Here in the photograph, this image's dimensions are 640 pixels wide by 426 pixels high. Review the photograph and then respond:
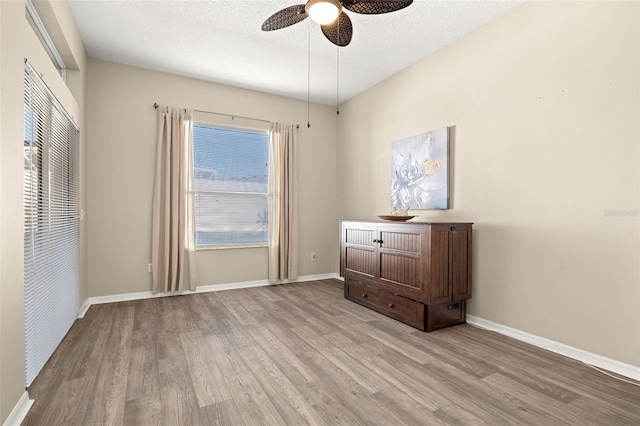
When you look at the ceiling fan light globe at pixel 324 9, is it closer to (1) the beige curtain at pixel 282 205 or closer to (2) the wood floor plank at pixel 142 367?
(2) the wood floor plank at pixel 142 367

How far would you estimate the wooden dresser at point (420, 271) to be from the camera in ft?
9.38

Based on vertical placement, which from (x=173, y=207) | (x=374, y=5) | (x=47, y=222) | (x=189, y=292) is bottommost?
(x=189, y=292)

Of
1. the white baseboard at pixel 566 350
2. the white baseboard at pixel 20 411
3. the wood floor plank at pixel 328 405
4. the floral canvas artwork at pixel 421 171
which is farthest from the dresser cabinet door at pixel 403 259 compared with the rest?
the white baseboard at pixel 20 411

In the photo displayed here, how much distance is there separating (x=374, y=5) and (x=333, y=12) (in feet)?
1.06

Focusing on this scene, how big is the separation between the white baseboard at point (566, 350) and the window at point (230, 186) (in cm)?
315

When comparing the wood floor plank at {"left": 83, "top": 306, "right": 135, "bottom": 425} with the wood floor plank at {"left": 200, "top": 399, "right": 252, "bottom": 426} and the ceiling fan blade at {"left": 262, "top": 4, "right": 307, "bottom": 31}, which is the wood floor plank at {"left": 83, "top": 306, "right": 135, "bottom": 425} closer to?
the wood floor plank at {"left": 200, "top": 399, "right": 252, "bottom": 426}

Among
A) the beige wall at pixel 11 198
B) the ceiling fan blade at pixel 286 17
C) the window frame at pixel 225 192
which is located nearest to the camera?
the beige wall at pixel 11 198

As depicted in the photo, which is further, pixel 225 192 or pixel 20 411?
pixel 225 192

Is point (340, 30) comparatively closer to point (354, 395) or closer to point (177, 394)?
point (354, 395)

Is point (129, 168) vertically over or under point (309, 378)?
over

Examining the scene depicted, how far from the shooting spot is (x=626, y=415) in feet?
5.51

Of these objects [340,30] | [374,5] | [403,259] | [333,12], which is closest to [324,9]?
[333,12]

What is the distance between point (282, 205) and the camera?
191 inches

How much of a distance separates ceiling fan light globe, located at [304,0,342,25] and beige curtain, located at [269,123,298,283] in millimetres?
2805
